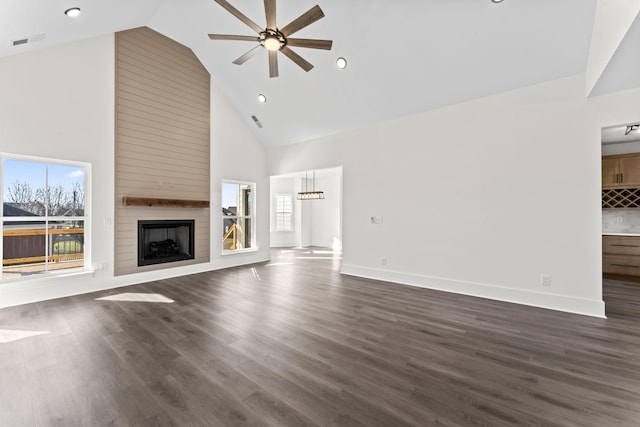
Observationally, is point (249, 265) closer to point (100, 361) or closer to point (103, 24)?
point (100, 361)

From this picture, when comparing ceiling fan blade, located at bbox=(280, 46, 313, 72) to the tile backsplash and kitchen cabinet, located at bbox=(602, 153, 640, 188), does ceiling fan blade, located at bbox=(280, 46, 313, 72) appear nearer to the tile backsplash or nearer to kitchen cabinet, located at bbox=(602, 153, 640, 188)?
kitchen cabinet, located at bbox=(602, 153, 640, 188)

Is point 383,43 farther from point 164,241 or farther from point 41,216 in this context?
point 41,216

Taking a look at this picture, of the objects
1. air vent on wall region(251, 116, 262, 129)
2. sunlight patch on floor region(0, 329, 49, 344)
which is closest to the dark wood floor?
sunlight patch on floor region(0, 329, 49, 344)

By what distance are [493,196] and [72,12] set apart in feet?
20.8

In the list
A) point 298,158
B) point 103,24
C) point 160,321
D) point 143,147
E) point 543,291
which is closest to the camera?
point 160,321

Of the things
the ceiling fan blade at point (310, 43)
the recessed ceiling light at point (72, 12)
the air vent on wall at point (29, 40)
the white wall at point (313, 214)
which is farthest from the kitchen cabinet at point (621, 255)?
the air vent on wall at point (29, 40)

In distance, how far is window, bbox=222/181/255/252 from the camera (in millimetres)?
6957

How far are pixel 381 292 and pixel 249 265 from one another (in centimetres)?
376

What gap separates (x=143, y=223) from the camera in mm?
5441

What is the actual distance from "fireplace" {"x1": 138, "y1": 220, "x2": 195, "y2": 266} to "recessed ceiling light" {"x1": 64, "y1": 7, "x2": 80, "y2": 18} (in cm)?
330

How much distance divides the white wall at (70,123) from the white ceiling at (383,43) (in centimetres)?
29

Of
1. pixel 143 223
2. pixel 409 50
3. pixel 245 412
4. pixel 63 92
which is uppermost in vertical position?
pixel 409 50

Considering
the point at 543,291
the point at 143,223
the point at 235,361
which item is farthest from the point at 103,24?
the point at 543,291

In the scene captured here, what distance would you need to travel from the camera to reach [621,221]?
567cm
